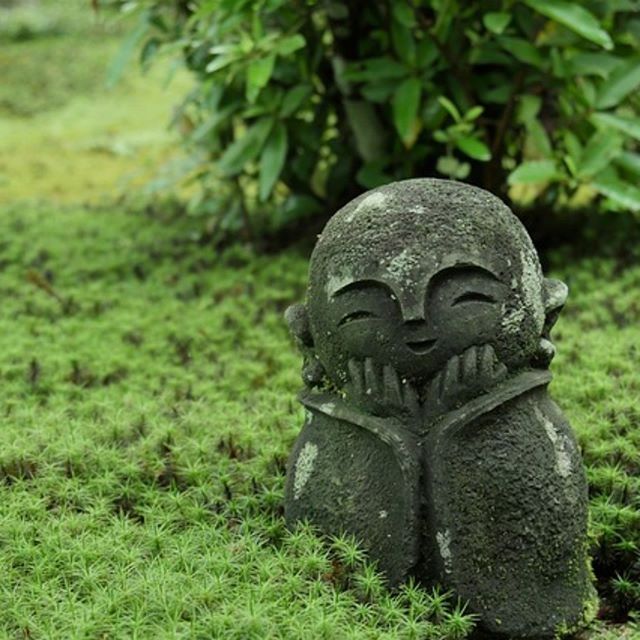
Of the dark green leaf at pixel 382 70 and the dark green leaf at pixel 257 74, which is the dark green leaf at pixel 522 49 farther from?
the dark green leaf at pixel 257 74

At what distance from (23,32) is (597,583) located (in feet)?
44.9

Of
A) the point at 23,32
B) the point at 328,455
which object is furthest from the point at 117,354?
the point at 23,32

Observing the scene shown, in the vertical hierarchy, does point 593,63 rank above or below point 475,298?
below

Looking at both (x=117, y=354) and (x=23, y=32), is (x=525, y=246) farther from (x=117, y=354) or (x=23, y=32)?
(x=23, y=32)

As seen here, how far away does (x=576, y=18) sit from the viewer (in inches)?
182

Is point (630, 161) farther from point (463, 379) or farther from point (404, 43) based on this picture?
point (463, 379)

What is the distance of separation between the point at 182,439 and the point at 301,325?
0.86 m

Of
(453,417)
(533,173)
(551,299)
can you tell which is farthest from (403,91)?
(453,417)

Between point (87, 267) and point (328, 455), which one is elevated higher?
point (328, 455)

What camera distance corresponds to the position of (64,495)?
3.32 meters

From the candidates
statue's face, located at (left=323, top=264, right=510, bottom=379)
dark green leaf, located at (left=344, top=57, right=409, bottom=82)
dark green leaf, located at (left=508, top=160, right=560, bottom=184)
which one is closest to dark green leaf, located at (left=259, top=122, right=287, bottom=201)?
dark green leaf, located at (left=344, top=57, right=409, bottom=82)

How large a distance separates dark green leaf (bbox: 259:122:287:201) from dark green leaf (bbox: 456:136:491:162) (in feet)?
3.05

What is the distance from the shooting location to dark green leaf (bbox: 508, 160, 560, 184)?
4.98 meters

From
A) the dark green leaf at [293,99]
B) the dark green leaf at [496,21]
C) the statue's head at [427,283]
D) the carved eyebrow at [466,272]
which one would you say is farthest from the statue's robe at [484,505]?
the dark green leaf at [293,99]
